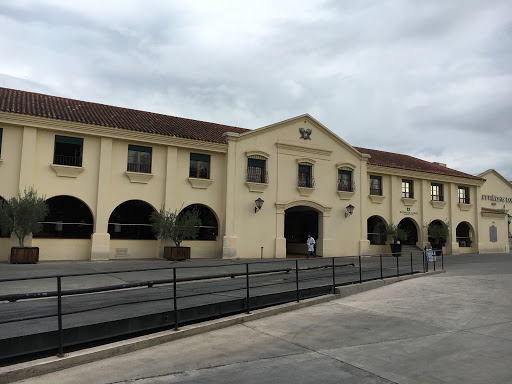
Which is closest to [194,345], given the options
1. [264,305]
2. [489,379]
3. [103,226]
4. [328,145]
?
[264,305]

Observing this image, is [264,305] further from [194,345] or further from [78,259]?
[78,259]

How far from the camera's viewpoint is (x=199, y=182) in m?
23.3

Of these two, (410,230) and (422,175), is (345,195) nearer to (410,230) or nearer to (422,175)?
(422,175)

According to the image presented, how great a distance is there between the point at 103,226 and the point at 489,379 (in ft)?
61.9

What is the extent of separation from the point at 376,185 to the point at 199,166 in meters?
13.7

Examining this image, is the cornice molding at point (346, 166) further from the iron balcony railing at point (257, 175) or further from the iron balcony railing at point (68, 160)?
the iron balcony railing at point (68, 160)

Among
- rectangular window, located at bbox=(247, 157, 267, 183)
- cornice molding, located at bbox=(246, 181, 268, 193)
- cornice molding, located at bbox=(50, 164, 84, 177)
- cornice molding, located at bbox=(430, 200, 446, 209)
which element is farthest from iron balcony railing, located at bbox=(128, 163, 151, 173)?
cornice molding, located at bbox=(430, 200, 446, 209)

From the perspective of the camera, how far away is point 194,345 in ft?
22.4

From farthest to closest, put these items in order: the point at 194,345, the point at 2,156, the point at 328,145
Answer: the point at 328,145 < the point at 2,156 < the point at 194,345

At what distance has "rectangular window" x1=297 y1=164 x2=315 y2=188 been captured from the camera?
26.2 m

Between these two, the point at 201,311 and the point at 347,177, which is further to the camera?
the point at 347,177

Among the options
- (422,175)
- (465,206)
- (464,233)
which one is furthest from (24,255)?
(464,233)

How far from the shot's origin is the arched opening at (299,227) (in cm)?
2867

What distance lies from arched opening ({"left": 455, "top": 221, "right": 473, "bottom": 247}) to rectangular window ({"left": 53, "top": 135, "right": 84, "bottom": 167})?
2956 cm
